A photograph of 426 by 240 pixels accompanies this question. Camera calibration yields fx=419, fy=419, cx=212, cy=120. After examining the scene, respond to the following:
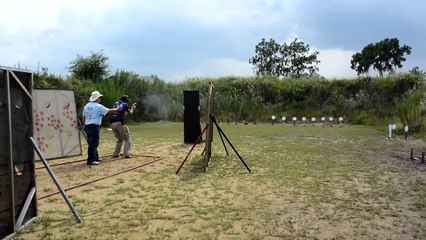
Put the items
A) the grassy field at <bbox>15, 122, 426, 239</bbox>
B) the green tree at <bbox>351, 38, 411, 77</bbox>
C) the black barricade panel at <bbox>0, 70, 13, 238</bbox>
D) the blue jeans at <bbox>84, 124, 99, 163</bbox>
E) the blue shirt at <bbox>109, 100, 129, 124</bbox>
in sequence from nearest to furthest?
the black barricade panel at <bbox>0, 70, 13, 238</bbox>
the grassy field at <bbox>15, 122, 426, 239</bbox>
the blue jeans at <bbox>84, 124, 99, 163</bbox>
the blue shirt at <bbox>109, 100, 129, 124</bbox>
the green tree at <bbox>351, 38, 411, 77</bbox>

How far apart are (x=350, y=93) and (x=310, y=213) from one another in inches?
796

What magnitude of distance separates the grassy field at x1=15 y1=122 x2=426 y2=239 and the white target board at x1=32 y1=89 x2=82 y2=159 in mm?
374

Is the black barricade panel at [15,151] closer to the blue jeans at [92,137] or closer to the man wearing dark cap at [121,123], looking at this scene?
the blue jeans at [92,137]

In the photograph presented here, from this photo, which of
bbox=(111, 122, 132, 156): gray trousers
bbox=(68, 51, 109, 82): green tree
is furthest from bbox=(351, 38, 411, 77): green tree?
bbox=(111, 122, 132, 156): gray trousers

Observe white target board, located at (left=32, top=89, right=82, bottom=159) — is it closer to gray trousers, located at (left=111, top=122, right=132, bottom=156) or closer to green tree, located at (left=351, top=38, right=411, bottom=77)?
gray trousers, located at (left=111, top=122, right=132, bottom=156)

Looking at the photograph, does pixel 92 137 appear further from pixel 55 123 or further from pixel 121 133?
pixel 121 133

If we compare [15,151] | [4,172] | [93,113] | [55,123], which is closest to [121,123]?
[93,113]

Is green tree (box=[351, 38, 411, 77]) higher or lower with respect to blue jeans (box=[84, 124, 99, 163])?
higher

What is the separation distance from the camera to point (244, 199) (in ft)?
18.9

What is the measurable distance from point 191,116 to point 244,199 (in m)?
6.75

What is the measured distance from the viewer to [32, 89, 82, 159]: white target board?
8164 millimetres

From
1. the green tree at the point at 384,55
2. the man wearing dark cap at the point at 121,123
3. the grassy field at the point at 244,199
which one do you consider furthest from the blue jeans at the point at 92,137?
the green tree at the point at 384,55

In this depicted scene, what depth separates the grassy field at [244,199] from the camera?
4465 millimetres

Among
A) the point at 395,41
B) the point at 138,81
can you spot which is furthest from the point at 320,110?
the point at 395,41
